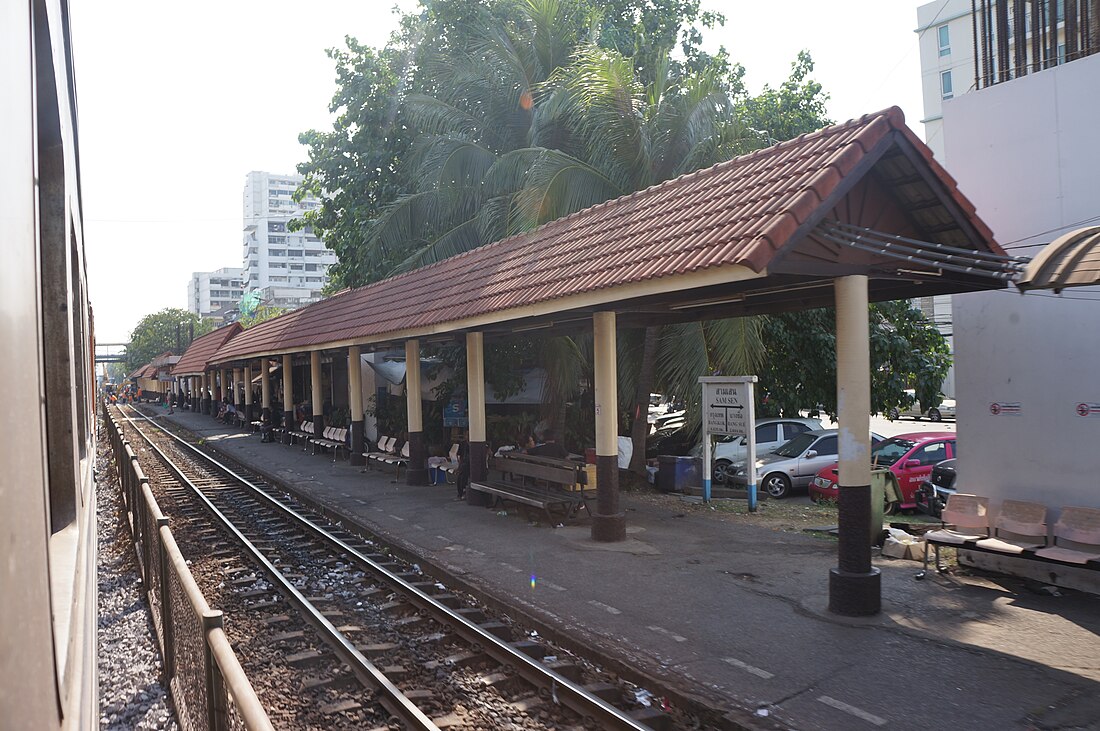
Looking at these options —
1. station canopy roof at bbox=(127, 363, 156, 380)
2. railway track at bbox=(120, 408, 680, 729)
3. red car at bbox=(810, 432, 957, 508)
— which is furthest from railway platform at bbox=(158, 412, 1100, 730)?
station canopy roof at bbox=(127, 363, 156, 380)

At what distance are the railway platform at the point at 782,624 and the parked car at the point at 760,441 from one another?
5932 mm

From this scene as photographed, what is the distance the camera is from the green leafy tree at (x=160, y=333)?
345 feet

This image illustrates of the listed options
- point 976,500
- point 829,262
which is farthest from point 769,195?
point 976,500

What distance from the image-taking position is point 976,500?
362 inches

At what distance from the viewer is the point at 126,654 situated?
7.14 m

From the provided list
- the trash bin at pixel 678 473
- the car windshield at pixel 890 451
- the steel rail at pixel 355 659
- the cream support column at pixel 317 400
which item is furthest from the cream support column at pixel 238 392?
the car windshield at pixel 890 451

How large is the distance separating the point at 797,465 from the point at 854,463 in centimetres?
962

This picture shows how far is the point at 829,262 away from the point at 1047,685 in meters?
3.87

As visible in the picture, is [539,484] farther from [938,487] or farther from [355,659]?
[355,659]

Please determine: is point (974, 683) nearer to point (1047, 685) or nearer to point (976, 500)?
point (1047, 685)

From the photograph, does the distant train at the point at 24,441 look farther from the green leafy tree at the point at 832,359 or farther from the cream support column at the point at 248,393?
the cream support column at the point at 248,393

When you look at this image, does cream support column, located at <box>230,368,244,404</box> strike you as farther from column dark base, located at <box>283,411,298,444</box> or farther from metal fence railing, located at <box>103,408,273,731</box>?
metal fence railing, located at <box>103,408,273,731</box>

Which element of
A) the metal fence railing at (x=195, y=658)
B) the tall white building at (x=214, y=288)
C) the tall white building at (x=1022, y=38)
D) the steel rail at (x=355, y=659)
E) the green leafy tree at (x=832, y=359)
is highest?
the tall white building at (x=214, y=288)

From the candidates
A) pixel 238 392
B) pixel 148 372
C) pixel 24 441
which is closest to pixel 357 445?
pixel 24 441
